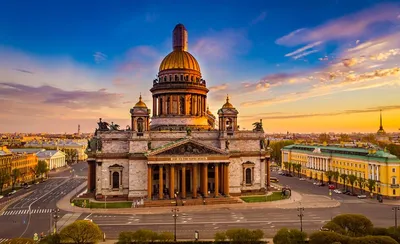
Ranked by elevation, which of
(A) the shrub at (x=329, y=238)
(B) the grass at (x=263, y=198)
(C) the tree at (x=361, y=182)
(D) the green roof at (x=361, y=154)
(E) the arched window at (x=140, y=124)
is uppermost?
(E) the arched window at (x=140, y=124)

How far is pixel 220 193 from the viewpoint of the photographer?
244 ft

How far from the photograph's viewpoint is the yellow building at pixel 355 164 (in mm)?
75250

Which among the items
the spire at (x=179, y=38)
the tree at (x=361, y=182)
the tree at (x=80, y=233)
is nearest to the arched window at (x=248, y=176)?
the tree at (x=361, y=182)

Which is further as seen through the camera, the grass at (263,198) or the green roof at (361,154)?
the green roof at (361,154)

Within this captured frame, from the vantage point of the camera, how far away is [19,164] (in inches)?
4289

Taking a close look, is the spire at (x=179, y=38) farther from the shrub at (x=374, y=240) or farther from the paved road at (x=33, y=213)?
the shrub at (x=374, y=240)

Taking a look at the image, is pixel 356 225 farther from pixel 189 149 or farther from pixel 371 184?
pixel 371 184

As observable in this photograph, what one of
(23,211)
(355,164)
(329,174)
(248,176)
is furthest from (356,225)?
(329,174)

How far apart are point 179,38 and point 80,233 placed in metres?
64.7

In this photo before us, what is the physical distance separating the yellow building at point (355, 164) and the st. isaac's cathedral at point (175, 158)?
2413cm

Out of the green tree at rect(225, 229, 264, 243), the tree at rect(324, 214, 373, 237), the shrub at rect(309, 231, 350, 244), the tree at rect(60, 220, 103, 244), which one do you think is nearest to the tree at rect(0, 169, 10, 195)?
the tree at rect(60, 220, 103, 244)

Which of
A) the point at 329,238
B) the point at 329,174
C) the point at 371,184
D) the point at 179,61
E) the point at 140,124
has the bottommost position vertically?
the point at 371,184

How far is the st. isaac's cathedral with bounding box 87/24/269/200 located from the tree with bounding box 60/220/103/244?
33.1 meters

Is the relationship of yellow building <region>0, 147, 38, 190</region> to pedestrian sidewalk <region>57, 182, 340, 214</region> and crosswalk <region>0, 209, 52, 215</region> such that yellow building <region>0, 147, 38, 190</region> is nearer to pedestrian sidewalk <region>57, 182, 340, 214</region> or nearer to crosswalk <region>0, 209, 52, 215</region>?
crosswalk <region>0, 209, 52, 215</region>
